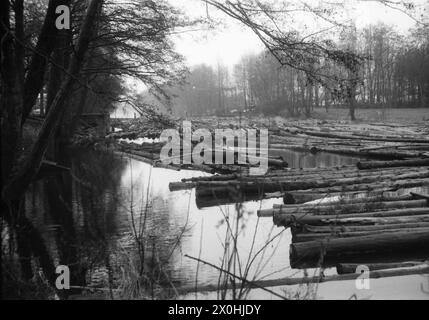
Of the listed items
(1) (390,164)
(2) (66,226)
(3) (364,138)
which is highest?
(3) (364,138)

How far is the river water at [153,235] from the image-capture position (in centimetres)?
515

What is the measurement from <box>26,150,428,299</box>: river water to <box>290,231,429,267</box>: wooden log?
16.7 inches

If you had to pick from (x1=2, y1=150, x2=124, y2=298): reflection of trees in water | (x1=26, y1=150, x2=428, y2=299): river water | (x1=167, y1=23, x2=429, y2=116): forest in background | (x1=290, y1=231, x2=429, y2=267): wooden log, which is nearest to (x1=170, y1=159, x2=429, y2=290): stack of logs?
(x1=290, y1=231, x2=429, y2=267): wooden log

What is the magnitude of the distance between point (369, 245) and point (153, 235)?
394cm

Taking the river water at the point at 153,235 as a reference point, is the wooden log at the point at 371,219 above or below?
above

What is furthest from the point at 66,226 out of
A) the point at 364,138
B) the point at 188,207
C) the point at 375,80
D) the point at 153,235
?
the point at 375,80

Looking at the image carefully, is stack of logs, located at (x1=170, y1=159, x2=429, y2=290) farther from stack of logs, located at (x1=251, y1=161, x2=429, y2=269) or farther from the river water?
the river water

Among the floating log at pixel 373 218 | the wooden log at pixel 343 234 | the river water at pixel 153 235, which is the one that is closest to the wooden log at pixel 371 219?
the floating log at pixel 373 218

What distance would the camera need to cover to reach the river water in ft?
16.9

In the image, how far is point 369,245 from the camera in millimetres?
6793

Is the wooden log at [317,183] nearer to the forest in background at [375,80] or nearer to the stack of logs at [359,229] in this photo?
the stack of logs at [359,229]

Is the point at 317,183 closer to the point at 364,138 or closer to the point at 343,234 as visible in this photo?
the point at 343,234

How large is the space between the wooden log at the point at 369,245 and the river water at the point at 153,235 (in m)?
0.42

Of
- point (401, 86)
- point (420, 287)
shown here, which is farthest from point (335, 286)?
point (401, 86)
